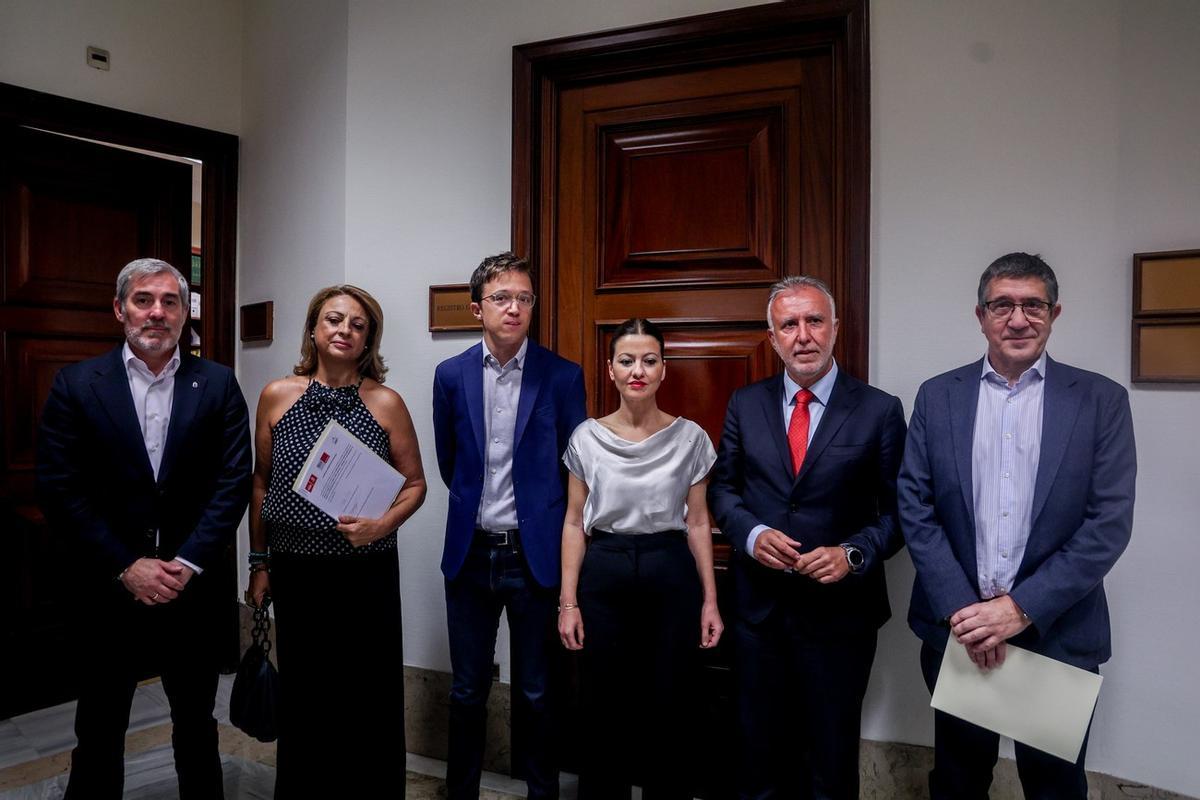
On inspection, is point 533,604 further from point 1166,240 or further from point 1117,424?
point 1166,240

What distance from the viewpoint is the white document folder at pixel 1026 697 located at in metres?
1.66

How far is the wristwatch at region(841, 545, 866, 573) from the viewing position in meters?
1.83

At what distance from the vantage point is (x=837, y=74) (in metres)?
2.40

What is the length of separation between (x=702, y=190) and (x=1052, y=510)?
151 cm

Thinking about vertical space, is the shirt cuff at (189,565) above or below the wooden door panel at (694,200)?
below

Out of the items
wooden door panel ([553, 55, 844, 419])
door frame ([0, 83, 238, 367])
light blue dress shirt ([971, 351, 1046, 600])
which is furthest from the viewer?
door frame ([0, 83, 238, 367])

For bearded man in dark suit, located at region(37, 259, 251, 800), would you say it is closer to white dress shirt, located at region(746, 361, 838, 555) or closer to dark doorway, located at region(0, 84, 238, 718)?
dark doorway, located at region(0, 84, 238, 718)

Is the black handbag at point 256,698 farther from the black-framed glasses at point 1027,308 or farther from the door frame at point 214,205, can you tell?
the black-framed glasses at point 1027,308

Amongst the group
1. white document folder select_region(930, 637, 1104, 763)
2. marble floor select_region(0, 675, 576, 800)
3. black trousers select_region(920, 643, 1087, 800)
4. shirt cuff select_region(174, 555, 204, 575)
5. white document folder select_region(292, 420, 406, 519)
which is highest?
white document folder select_region(292, 420, 406, 519)

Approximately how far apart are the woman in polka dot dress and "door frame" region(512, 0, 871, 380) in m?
0.78

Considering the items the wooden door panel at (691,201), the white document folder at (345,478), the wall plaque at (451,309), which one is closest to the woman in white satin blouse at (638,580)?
the white document folder at (345,478)

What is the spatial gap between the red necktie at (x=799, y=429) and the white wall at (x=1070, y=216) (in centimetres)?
47

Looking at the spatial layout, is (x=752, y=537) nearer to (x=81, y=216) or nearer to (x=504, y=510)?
(x=504, y=510)

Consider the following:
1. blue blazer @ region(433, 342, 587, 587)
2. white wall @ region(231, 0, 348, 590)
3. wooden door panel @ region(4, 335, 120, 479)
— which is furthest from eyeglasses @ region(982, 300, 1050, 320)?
wooden door panel @ region(4, 335, 120, 479)
